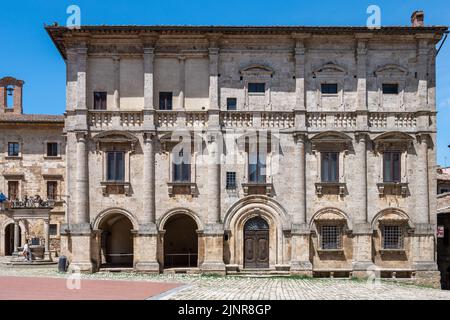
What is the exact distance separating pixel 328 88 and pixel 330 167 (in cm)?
473

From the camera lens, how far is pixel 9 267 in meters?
39.7

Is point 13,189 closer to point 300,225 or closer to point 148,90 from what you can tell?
point 148,90

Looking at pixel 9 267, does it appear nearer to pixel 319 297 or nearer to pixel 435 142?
pixel 319 297

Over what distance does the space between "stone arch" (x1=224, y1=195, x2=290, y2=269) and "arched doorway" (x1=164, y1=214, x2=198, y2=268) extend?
183 inches

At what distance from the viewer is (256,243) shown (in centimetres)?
3472

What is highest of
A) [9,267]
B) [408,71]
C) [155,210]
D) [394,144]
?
[408,71]

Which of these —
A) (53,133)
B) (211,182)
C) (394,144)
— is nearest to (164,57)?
(211,182)

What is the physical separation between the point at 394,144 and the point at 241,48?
10.6 m

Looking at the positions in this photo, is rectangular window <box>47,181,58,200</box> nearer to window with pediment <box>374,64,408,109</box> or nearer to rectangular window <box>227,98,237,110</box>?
rectangular window <box>227,98,237,110</box>

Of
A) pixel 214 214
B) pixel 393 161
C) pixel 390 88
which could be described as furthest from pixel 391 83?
pixel 214 214

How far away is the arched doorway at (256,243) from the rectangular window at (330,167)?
447 cm

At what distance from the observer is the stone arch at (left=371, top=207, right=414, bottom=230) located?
1353 inches

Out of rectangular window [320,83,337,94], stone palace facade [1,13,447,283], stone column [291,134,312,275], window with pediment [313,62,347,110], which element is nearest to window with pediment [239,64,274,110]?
stone palace facade [1,13,447,283]
